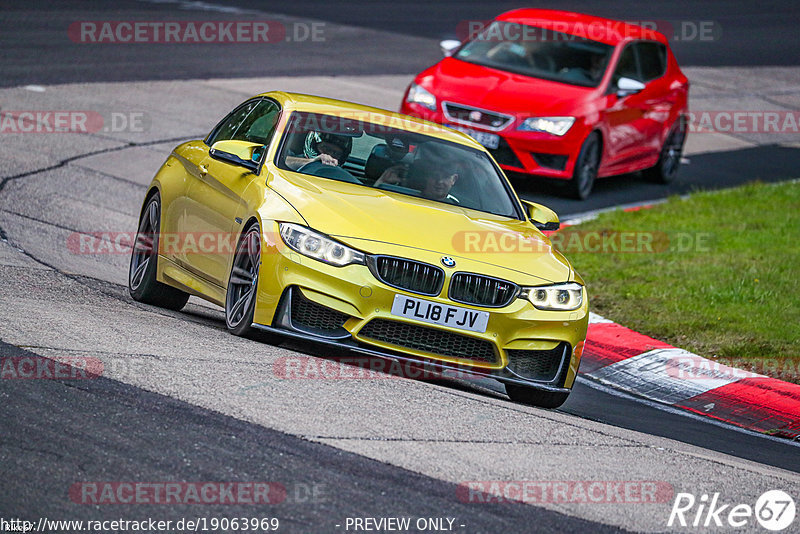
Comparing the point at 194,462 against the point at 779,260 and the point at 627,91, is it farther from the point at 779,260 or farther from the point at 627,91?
the point at 627,91

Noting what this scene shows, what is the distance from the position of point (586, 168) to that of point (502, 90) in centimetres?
136

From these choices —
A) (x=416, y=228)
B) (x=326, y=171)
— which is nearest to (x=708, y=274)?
(x=326, y=171)

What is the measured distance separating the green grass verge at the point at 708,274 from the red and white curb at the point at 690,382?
34cm

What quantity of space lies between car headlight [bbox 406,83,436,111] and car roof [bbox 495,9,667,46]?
2.07 metres

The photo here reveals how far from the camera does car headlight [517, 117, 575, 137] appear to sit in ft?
46.1

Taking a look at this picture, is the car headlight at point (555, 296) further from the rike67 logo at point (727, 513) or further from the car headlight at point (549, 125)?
Answer: the car headlight at point (549, 125)

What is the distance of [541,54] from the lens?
1534cm

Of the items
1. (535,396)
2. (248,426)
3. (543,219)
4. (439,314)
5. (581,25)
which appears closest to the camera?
(248,426)

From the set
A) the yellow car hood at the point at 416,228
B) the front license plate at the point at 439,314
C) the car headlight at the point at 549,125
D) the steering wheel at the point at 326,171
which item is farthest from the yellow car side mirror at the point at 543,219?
the car headlight at the point at 549,125

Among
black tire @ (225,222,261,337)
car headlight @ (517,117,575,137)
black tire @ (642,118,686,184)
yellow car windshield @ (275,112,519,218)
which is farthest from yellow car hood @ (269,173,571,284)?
black tire @ (642,118,686,184)

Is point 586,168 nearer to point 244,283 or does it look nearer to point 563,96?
point 563,96

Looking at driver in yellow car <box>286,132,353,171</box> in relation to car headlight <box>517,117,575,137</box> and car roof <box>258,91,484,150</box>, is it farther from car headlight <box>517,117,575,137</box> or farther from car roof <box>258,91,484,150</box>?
car headlight <box>517,117,575,137</box>

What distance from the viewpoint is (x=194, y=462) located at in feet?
16.7

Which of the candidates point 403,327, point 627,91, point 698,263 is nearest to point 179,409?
point 403,327
